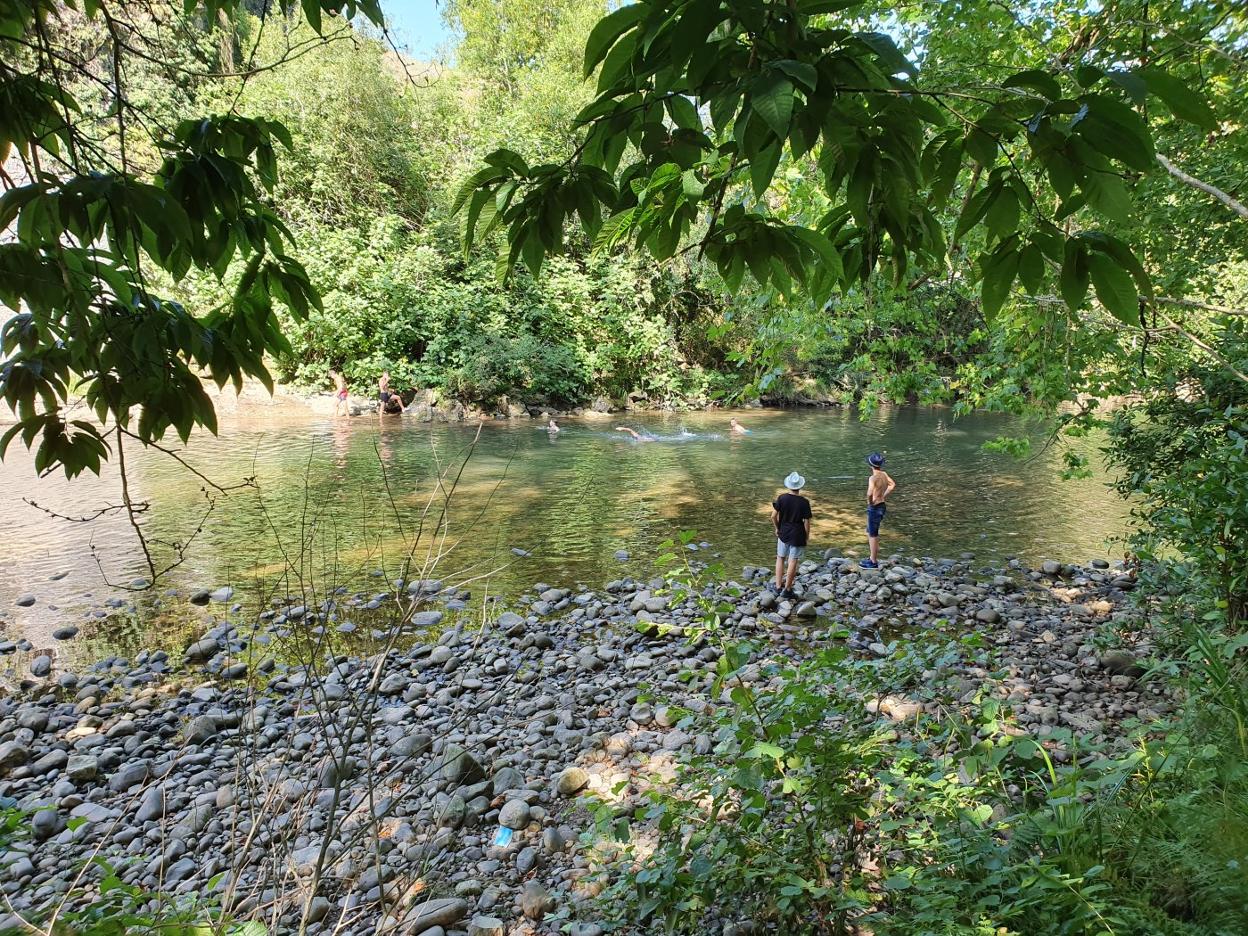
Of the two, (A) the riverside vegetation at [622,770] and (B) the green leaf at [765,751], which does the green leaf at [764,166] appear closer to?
(A) the riverside vegetation at [622,770]

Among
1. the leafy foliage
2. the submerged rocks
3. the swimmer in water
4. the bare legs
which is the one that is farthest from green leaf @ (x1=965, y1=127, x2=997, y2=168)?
the swimmer in water

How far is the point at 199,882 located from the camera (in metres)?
3.62

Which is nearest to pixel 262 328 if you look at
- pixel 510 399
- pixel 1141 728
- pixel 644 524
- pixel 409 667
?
pixel 1141 728

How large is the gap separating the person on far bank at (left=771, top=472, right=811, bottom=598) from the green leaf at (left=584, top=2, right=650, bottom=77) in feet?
23.7

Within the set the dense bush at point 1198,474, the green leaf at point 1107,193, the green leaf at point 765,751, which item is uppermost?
the green leaf at point 1107,193

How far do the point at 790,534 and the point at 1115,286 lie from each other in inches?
278

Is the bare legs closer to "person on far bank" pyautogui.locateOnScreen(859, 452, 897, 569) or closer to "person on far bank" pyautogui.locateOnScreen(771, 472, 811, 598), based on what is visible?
"person on far bank" pyautogui.locateOnScreen(771, 472, 811, 598)

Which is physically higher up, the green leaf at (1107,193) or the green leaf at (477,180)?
the green leaf at (477,180)

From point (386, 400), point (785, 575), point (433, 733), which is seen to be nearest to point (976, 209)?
point (433, 733)

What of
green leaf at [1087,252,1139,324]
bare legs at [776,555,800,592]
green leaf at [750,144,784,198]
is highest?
green leaf at [750,144,784,198]

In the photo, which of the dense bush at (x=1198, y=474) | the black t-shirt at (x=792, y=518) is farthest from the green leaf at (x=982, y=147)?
the black t-shirt at (x=792, y=518)

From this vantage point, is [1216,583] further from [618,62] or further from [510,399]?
[510,399]

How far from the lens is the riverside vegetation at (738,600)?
1.23 meters

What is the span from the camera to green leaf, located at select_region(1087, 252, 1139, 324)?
1.08m
